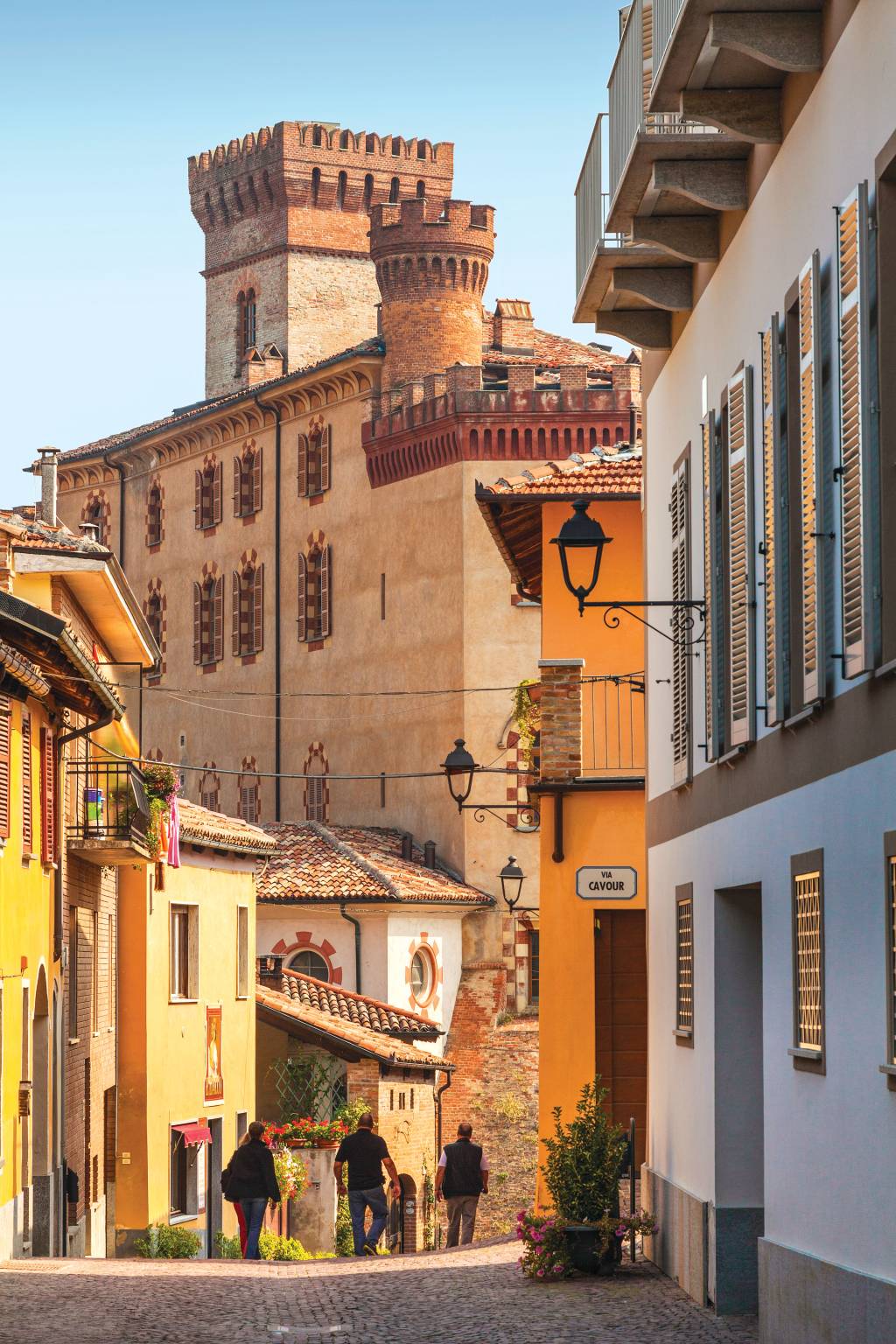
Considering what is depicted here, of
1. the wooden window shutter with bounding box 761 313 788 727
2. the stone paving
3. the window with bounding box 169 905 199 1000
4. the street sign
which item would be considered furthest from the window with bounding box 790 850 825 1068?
the window with bounding box 169 905 199 1000

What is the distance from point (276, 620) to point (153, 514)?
28.5ft

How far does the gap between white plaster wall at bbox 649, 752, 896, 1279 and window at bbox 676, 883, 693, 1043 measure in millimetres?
714

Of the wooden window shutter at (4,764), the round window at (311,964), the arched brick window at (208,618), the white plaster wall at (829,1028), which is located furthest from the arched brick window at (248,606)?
the white plaster wall at (829,1028)

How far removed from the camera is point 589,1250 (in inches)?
616

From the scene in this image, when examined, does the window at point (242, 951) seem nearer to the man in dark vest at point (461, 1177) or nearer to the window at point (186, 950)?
the window at point (186, 950)

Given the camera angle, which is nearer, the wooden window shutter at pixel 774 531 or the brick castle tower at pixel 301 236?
the wooden window shutter at pixel 774 531

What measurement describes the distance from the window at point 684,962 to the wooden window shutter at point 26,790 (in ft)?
27.5

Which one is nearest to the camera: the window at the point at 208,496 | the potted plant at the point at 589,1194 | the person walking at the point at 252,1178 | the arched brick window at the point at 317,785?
the potted plant at the point at 589,1194

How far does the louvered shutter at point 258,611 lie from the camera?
57.9m

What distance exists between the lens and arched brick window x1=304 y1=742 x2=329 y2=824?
54531 millimetres

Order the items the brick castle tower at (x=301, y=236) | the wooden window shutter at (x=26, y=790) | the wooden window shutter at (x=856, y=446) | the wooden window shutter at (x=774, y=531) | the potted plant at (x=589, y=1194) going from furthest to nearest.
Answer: the brick castle tower at (x=301, y=236) < the wooden window shutter at (x=26, y=790) < the potted plant at (x=589, y=1194) < the wooden window shutter at (x=774, y=531) < the wooden window shutter at (x=856, y=446)

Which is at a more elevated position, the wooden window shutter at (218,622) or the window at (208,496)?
the window at (208,496)

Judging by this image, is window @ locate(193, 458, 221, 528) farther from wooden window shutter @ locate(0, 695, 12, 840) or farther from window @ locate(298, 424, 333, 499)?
wooden window shutter @ locate(0, 695, 12, 840)

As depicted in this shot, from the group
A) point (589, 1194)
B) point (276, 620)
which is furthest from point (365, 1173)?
point (276, 620)
